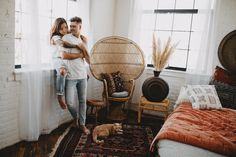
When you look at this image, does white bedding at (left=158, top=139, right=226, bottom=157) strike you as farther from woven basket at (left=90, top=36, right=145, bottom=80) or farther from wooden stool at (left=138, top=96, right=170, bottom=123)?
woven basket at (left=90, top=36, right=145, bottom=80)

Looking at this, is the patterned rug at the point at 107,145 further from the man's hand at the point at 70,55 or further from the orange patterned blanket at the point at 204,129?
the man's hand at the point at 70,55

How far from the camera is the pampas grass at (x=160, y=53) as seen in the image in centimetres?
379

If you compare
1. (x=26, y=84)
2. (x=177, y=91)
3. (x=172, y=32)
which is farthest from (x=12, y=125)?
(x=172, y=32)

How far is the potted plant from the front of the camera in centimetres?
379

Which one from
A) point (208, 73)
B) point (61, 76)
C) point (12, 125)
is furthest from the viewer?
point (208, 73)

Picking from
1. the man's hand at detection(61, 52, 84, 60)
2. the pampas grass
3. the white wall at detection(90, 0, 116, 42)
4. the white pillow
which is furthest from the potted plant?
the man's hand at detection(61, 52, 84, 60)

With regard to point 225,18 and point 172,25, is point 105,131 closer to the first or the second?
point 172,25

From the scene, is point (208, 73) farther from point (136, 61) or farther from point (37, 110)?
point (37, 110)

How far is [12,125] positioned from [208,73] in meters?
3.03

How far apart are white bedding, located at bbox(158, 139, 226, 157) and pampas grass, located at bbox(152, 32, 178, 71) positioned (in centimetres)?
200

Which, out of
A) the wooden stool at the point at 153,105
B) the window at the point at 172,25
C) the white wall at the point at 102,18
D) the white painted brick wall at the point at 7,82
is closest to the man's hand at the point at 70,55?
the white painted brick wall at the point at 7,82

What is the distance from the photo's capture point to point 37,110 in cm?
283

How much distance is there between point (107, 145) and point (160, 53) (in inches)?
71.9

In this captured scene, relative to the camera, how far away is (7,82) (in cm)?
259
